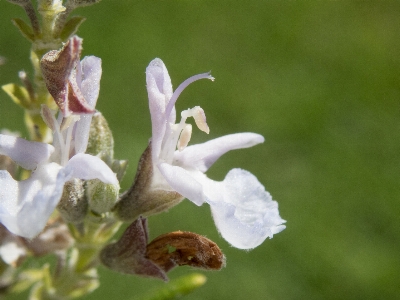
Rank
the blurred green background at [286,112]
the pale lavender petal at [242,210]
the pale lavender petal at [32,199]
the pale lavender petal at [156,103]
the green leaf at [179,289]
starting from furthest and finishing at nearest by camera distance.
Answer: the blurred green background at [286,112] → the green leaf at [179,289] → the pale lavender petal at [156,103] → the pale lavender petal at [242,210] → the pale lavender petal at [32,199]

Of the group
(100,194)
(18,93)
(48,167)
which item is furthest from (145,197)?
(18,93)

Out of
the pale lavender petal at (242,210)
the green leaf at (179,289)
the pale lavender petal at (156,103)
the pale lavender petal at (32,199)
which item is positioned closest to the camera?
the pale lavender petal at (32,199)

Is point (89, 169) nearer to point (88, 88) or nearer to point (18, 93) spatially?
point (88, 88)

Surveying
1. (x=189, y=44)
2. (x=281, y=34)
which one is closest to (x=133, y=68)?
(x=189, y=44)

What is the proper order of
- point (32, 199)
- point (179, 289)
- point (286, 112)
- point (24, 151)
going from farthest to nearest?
point (286, 112), point (179, 289), point (24, 151), point (32, 199)

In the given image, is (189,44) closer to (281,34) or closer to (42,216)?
(281,34)

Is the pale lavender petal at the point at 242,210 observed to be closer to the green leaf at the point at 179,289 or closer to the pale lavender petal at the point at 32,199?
the pale lavender petal at the point at 32,199

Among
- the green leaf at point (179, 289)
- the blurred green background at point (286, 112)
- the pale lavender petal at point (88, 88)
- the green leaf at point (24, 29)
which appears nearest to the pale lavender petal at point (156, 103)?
the pale lavender petal at point (88, 88)
